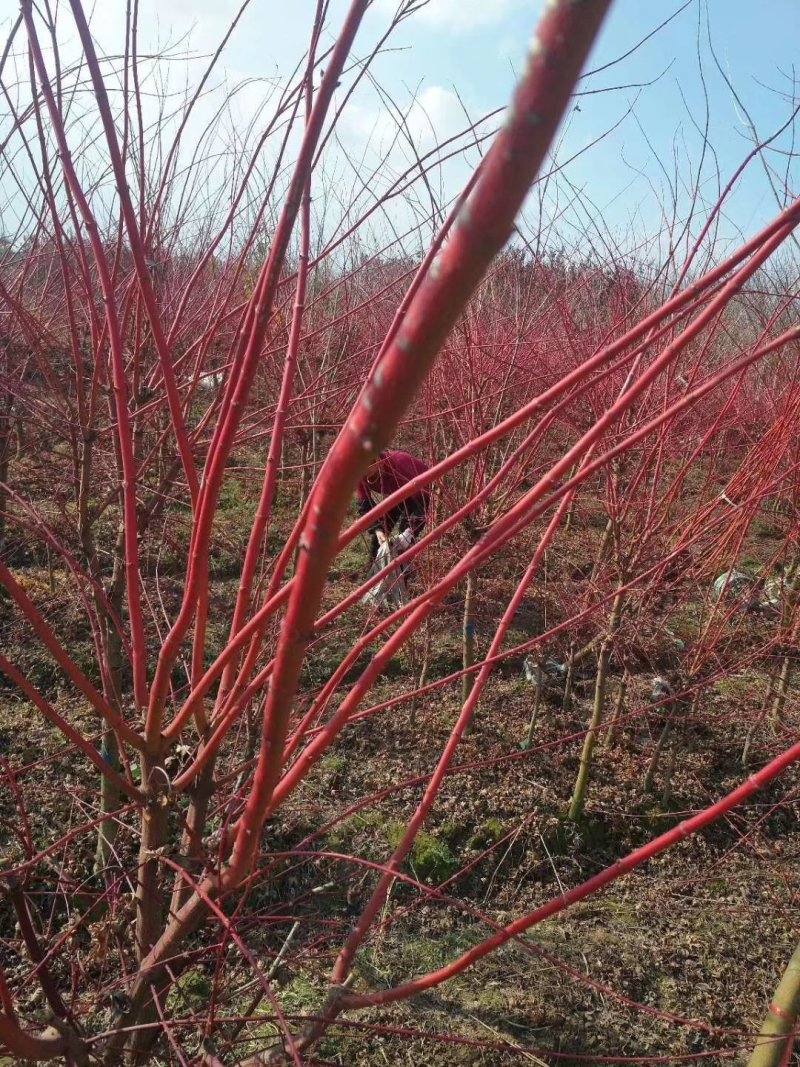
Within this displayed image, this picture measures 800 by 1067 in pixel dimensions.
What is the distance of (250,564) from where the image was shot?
878 mm

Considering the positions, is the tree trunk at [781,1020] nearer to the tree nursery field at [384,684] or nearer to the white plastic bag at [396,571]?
the tree nursery field at [384,684]

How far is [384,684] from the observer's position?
4.22 m

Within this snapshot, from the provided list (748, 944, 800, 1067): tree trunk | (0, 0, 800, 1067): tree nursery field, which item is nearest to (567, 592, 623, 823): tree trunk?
(0, 0, 800, 1067): tree nursery field

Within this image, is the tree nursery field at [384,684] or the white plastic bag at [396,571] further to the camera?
the white plastic bag at [396,571]

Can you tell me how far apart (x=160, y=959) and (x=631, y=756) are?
314cm

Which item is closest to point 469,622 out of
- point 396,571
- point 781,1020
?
point 396,571

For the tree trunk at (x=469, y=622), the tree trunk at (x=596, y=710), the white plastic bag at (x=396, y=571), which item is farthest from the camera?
the tree trunk at (x=469, y=622)

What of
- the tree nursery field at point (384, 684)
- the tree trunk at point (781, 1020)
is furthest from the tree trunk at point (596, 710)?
the tree trunk at point (781, 1020)

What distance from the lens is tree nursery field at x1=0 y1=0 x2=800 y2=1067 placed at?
685 millimetres

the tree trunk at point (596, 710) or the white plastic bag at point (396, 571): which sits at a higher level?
the white plastic bag at point (396, 571)

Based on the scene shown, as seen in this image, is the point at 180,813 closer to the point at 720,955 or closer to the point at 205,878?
the point at 205,878

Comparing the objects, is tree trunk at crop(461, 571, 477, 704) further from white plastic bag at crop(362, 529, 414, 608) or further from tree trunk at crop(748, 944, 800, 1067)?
tree trunk at crop(748, 944, 800, 1067)

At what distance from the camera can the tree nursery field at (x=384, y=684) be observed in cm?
69

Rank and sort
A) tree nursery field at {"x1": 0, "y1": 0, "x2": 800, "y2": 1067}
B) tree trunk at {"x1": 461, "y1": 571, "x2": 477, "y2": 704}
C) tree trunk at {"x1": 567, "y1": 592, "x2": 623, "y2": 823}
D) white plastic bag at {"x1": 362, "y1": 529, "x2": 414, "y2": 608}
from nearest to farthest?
tree nursery field at {"x1": 0, "y1": 0, "x2": 800, "y2": 1067} → tree trunk at {"x1": 567, "y1": 592, "x2": 623, "y2": 823} → white plastic bag at {"x1": 362, "y1": 529, "x2": 414, "y2": 608} → tree trunk at {"x1": 461, "y1": 571, "x2": 477, "y2": 704}
